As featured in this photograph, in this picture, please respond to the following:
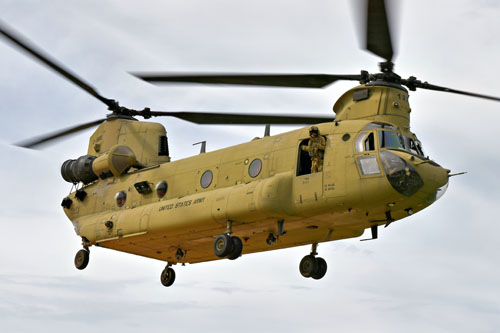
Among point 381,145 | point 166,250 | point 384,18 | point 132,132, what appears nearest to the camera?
point 384,18

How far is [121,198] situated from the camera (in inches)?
985

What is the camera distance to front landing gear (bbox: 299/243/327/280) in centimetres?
2232

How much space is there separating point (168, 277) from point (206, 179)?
18.1ft

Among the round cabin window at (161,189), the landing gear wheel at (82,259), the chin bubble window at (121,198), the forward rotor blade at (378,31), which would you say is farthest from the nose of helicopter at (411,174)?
the landing gear wheel at (82,259)

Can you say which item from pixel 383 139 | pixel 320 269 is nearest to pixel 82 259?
pixel 320 269

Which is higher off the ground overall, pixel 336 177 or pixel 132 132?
pixel 132 132

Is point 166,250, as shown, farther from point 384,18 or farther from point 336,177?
point 384,18

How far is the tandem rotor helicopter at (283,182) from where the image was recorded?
746 inches

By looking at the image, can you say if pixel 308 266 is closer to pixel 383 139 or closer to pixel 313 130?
pixel 313 130

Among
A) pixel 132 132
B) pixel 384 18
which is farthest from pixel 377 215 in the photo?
pixel 132 132

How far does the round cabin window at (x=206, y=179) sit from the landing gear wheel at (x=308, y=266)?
11.7 feet

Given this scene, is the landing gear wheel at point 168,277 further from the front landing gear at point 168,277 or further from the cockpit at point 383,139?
the cockpit at point 383,139

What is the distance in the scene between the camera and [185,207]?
72.1 feet

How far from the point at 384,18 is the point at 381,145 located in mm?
3664
